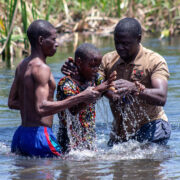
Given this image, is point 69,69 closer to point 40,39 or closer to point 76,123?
point 40,39

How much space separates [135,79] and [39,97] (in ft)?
3.83

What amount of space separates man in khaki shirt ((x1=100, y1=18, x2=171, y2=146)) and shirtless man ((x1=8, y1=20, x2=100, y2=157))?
0.68m

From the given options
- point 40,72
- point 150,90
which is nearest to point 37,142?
point 40,72

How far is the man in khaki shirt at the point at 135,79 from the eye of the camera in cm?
509

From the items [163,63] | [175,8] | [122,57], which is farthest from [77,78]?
[175,8]

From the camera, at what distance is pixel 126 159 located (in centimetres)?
505

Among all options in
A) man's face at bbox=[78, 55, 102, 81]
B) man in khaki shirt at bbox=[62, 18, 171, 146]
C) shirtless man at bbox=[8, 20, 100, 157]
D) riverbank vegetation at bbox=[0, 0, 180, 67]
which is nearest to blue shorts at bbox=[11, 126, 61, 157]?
shirtless man at bbox=[8, 20, 100, 157]

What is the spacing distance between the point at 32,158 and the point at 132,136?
113cm

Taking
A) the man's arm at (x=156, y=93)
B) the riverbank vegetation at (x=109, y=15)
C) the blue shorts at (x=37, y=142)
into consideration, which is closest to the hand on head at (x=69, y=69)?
the blue shorts at (x=37, y=142)

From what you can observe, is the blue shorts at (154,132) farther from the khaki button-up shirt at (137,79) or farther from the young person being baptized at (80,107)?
the young person being baptized at (80,107)

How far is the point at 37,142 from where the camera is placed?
182 inches

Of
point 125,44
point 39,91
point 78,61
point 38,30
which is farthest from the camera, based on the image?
point 125,44

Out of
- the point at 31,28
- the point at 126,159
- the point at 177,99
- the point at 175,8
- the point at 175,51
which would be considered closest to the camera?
the point at 31,28

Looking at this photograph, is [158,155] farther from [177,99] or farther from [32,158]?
[177,99]
